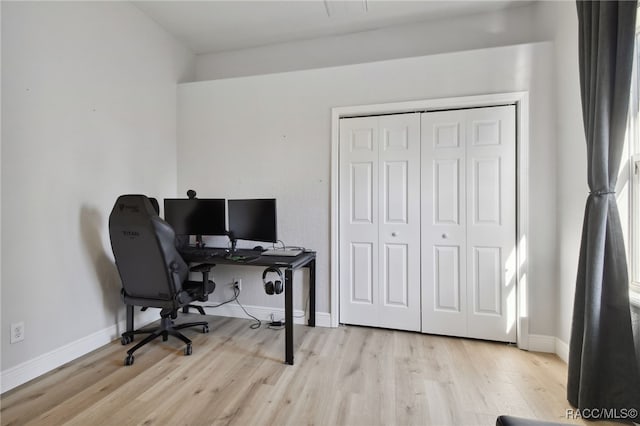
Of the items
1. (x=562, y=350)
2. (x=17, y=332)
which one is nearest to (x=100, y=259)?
(x=17, y=332)

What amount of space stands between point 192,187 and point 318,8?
2182 millimetres

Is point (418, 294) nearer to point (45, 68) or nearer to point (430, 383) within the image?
point (430, 383)

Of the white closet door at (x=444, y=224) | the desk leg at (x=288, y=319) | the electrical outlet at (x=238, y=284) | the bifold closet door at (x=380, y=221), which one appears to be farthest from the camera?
the electrical outlet at (x=238, y=284)

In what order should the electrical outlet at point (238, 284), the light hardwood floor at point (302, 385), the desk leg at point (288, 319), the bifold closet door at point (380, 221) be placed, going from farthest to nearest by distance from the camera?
the electrical outlet at point (238, 284), the bifold closet door at point (380, 221), the desk leg at point (288, 319), the light hardwood floor at point (302, 385)

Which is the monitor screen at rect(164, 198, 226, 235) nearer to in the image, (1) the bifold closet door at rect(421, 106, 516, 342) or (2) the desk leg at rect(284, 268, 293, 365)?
(2) the desk leg at rect(284, 268, 293, 365)

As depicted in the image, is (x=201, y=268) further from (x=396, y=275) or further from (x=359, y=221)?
(x=396, y=275)

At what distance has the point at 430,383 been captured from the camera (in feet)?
6.37

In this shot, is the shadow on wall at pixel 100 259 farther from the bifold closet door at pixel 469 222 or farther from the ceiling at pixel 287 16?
the bifold closet door at pixel 469 222

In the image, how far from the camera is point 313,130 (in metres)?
2.88

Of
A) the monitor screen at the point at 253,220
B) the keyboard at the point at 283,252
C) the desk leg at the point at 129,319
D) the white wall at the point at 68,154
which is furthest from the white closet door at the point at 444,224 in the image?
the white wall at the point at 68,154

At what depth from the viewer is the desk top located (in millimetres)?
2378

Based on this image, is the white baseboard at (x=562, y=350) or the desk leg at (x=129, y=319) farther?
the desk leg at (x=129, y=319)

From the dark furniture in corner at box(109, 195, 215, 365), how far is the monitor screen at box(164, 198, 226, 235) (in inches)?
21.7

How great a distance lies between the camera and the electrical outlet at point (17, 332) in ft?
6.13
